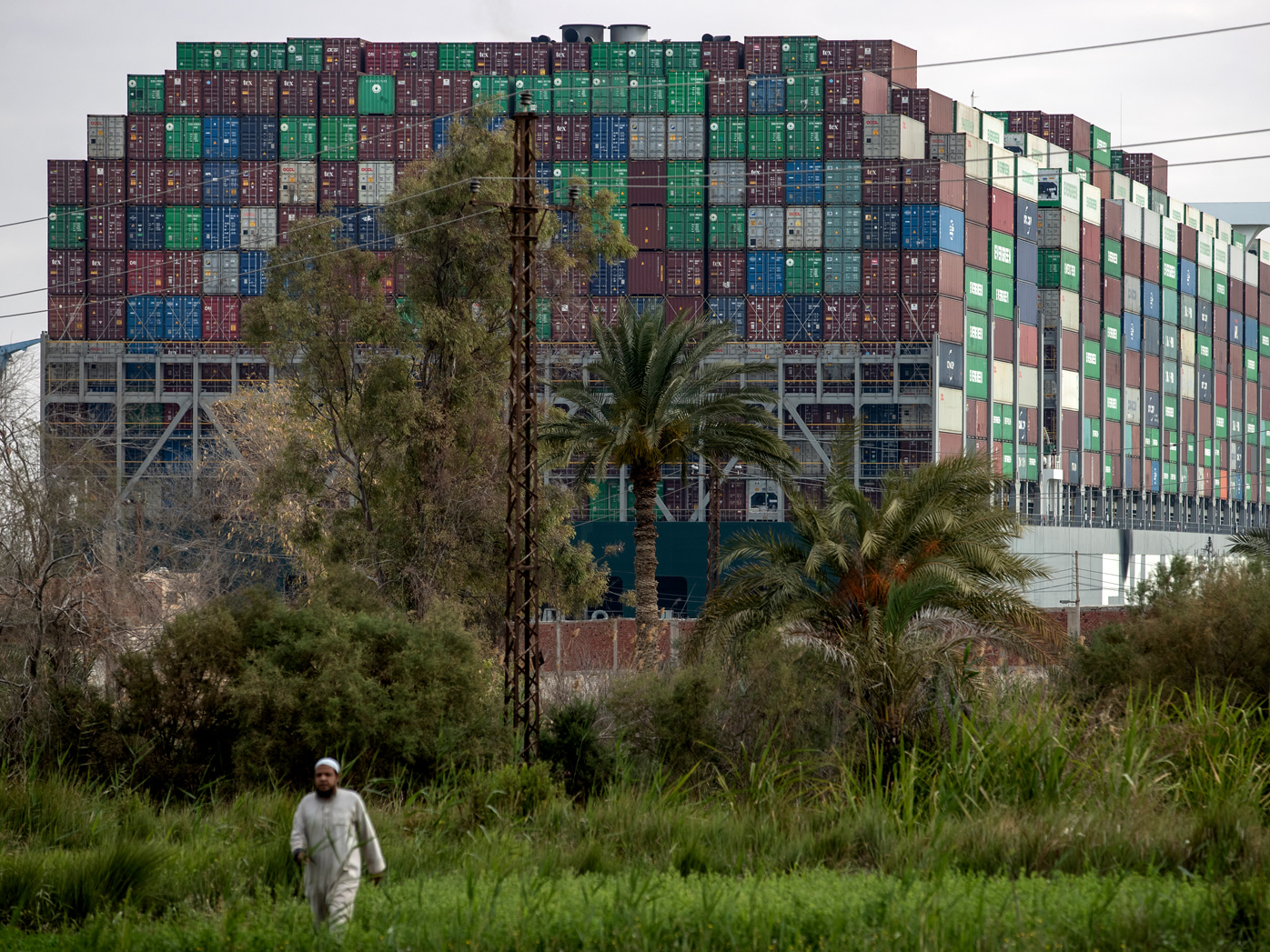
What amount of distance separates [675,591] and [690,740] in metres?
30.7

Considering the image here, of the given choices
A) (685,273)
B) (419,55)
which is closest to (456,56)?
(419,55)

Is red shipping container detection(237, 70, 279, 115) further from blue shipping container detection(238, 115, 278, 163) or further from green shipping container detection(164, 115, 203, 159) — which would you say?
green shipping container detection(164, 115, 203, 159)

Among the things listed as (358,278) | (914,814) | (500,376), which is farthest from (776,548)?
(358,278)

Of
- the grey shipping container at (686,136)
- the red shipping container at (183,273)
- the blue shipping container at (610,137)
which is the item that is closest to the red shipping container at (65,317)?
the red shipping container at (183,273)

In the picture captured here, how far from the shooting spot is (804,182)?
5141cm

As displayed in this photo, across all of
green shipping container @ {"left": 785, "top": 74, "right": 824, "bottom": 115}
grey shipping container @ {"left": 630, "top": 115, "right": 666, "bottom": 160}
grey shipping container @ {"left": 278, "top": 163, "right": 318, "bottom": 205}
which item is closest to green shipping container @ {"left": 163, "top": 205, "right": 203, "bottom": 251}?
grey shipping container @ {"left": 278, "top": 163, "right": 318, "bottom": 205}

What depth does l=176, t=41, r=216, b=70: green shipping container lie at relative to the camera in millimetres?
56844

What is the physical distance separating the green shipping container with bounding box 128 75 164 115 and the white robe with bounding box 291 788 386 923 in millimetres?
52081

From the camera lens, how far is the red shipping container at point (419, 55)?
5588 centimetres

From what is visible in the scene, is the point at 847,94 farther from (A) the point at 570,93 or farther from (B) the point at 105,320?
(B) the point at 105,320

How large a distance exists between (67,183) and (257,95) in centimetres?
800

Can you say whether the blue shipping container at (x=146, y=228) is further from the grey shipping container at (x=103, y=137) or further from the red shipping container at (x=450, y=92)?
the red shipping container at (x=450, y=92)

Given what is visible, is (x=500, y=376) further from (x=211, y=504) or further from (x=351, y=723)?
(x=211, y=504)

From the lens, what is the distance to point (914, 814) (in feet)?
35.1
